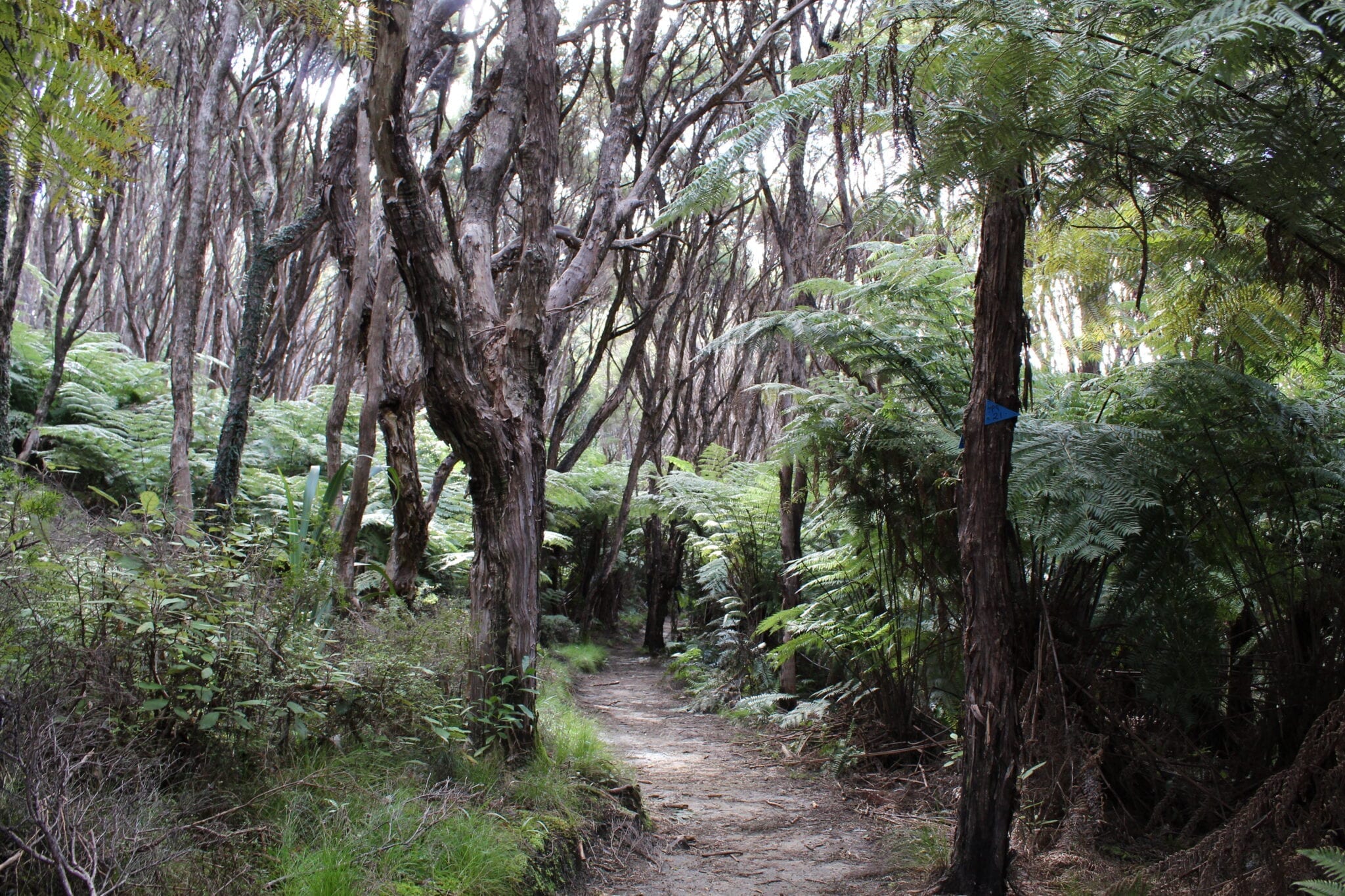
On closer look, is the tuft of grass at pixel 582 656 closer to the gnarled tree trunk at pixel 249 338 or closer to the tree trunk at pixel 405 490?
the tree trunk at pixel 405 490

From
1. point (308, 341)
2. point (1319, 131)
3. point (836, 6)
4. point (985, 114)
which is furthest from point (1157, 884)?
point (308, 341)

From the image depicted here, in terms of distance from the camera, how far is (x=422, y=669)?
121 inches

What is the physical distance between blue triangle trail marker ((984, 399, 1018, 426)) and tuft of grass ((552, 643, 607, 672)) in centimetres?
642

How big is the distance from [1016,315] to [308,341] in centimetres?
1447

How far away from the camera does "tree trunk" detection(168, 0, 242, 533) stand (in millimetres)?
4707

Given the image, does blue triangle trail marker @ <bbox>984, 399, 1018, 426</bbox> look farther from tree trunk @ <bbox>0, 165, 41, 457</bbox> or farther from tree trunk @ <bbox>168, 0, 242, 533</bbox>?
tree trunk @ <bbox>168, 0, 242, 533</bbox>

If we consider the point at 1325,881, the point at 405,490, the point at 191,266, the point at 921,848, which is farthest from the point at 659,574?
the point at 1325,881

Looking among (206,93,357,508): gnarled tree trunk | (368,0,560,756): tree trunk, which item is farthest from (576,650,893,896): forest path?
(206,93,357,508): gnarled tree trunk

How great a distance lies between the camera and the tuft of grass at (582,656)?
333 inches

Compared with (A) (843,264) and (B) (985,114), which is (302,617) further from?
(A) (843,264)

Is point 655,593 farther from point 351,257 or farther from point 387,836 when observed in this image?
point 387,836

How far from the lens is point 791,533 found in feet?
20.0

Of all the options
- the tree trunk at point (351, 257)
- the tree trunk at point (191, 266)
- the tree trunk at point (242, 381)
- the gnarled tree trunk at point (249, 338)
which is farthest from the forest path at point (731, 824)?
the tree trunk at point (191, 266)

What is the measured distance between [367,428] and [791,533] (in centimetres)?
328
